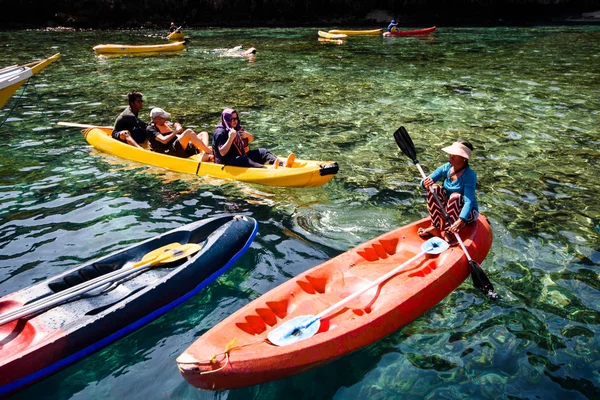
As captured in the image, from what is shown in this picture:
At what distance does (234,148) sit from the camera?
790cm

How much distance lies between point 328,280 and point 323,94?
10706 mm

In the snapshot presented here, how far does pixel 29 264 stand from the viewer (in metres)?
5.70

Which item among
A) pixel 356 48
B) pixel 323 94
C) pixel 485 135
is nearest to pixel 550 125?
pixel 485 135

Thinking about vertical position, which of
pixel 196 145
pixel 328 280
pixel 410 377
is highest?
pixel 196 145

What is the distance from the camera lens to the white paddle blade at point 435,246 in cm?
521

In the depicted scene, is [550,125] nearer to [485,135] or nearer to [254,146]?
[485,135]

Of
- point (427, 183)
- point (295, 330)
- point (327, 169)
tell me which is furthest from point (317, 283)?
point (327, 169)

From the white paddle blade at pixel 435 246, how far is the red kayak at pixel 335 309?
38mm

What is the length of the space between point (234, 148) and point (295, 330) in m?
4.61

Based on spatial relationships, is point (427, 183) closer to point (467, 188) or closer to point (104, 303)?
point (467, 188)

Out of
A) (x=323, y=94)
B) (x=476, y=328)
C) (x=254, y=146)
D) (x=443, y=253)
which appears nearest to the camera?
(x=476, y=328)

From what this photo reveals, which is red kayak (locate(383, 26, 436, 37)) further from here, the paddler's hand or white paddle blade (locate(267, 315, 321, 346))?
white paddle blade (locate(267, 315, 321, 346))

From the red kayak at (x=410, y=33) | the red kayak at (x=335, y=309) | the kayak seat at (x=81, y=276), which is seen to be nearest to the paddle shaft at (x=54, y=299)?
the kayak seat at (x=81, y=276)

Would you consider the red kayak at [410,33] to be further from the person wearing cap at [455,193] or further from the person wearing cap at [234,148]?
the person wearing cap at [455,193]
